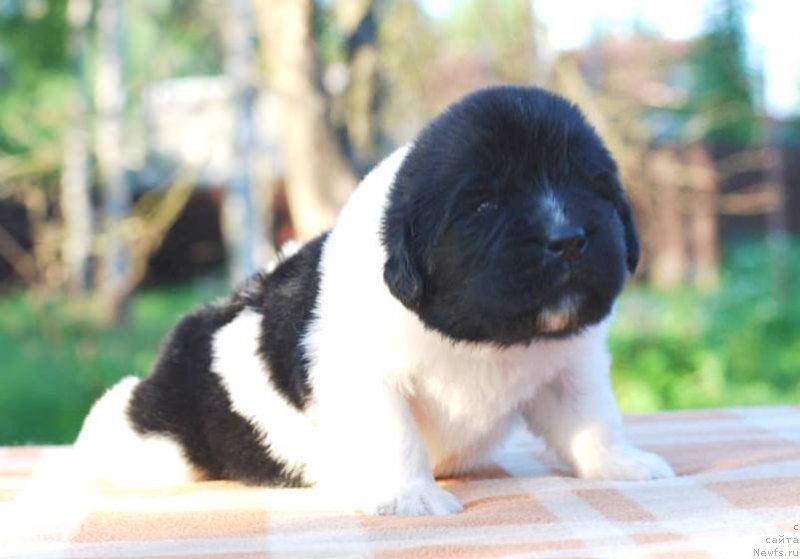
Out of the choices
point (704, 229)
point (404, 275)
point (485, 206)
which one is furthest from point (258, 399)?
point (704, 229)

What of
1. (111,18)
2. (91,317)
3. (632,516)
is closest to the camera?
(632,516)

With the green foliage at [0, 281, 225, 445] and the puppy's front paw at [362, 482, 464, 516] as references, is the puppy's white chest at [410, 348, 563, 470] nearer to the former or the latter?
the puppy's front paw at [362, 482, 464, 516]

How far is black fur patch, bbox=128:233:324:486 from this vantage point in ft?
11.0

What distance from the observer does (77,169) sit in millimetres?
11719

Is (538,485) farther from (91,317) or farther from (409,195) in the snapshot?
(91,317)

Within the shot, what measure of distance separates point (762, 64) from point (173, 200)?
604cm

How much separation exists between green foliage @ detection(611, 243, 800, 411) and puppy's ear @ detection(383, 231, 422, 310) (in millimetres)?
6208

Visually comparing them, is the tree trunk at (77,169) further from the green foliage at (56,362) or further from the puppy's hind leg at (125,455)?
the puppy's hind leg at (125,455)

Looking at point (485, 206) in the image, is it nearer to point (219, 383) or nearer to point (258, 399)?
point (258, 399)

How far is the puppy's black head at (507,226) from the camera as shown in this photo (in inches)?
108

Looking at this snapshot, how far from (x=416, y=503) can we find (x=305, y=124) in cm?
506

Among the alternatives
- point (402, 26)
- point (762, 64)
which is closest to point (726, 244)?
point (762, 64)

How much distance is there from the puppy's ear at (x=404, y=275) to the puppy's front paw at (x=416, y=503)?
19.7 inches

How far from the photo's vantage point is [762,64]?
36.9ft
